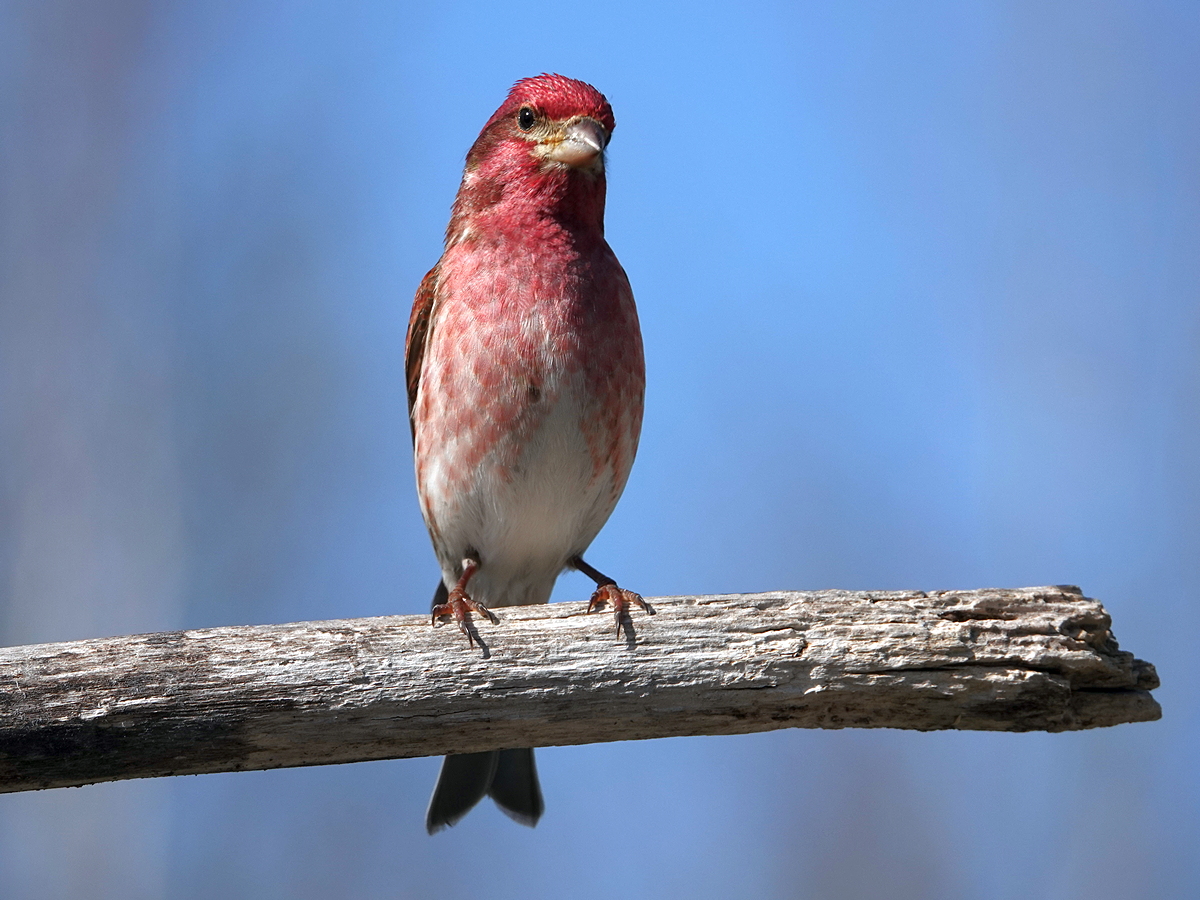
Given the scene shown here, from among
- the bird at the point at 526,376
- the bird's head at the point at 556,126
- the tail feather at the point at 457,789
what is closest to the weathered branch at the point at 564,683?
the bird at the point at 526,376

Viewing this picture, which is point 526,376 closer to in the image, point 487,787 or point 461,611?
point 461,611

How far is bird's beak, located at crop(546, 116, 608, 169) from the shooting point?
16.7 feet

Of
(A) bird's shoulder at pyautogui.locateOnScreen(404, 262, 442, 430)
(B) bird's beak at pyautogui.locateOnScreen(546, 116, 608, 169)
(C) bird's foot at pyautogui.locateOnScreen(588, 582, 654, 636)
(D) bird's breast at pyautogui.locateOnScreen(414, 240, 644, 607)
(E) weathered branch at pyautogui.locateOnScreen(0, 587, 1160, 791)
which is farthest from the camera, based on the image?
(A) bird's shoulder at pyautogui.locateOnScreen(404, 262, 442, 430)

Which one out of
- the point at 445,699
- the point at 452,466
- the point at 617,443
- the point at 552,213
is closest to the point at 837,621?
the point at 445,699

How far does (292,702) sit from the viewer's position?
146 inches

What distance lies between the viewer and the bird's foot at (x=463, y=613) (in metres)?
3.99

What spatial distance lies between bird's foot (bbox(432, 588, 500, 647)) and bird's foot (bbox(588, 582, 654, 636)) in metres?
0.40

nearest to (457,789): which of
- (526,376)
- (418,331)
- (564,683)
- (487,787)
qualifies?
(487,787)

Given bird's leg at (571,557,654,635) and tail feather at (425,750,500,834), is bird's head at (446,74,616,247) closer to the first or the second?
bird's leg at (571,557,654,635)

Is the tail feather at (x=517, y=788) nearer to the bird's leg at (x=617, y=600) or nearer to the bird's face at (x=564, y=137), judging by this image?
the bird's leg at (x=617, y=600)

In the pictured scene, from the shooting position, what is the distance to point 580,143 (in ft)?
16.8

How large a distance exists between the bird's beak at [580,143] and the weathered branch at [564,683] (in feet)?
7.32

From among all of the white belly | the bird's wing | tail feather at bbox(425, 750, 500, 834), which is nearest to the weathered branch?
the white belly

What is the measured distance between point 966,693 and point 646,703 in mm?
1044
